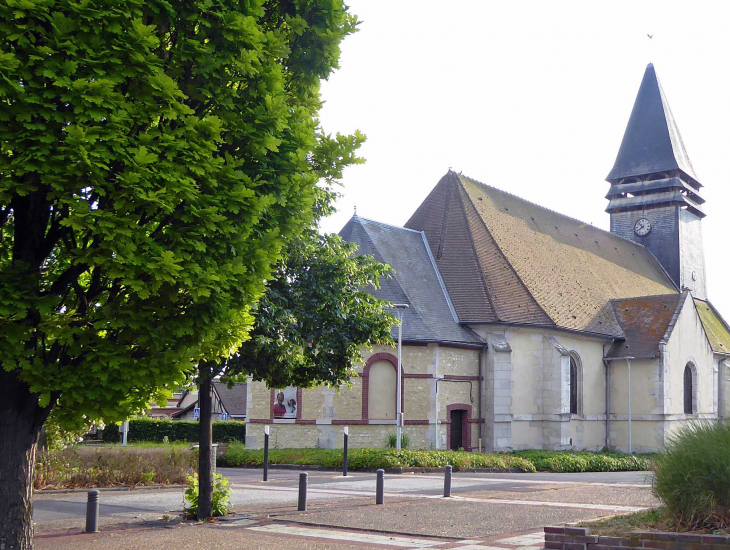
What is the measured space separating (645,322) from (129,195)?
32712 mm

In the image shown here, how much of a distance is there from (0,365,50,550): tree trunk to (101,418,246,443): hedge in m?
27.4

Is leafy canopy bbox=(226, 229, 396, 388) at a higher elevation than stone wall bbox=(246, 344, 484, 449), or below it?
higher

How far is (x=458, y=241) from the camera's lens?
32688 millimetres

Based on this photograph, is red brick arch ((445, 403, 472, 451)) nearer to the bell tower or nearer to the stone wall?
the stone wall

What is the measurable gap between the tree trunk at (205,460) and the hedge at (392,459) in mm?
11188

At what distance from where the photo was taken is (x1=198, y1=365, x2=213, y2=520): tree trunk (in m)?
11.7

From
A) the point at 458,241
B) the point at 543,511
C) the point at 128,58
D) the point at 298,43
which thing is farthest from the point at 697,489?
the point at 458,241

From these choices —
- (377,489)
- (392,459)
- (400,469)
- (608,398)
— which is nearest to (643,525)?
(377,489)

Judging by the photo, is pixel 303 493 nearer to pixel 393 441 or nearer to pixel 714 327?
pixel 393 441

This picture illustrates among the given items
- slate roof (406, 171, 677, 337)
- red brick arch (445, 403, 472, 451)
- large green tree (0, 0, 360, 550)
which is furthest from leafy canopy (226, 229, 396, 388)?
slate roof (406, 171, 677, 337)

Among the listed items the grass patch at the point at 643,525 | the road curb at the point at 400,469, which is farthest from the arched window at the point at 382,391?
the grass patch at the point at 643,525

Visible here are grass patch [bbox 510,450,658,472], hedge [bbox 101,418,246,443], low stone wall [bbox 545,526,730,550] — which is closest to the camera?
low stone wall [bbox 545,526,730,550]

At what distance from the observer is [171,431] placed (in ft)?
117

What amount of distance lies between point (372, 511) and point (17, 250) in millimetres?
7907
